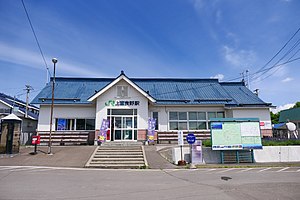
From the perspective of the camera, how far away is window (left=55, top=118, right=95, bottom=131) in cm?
1897

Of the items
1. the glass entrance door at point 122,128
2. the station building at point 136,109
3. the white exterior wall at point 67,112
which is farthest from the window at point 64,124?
the glass entrance door at point 122,128

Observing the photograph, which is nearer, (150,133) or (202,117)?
(150,133)

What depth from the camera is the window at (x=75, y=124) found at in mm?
18969

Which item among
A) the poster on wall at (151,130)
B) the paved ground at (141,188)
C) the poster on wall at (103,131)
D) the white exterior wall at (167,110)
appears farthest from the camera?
the white exterior wall at (167,110)

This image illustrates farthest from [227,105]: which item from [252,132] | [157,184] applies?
[157,184]

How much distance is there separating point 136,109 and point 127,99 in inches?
47.7

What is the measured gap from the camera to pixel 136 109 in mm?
18516

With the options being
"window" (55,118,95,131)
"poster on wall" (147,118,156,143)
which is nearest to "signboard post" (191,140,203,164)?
"poster on wall" (147,118,156,143)

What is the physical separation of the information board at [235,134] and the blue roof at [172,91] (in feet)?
21.1

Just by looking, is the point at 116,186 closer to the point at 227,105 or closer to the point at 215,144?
the point at 215,144

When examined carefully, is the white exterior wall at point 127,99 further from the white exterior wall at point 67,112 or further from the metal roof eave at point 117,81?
the white exterior wall at point 67,112

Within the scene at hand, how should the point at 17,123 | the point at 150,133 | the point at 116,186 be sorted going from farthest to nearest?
1. the point at 150,133
2. the point at 17,123
3. the point at 116,186

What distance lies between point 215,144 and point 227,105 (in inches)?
A: 307

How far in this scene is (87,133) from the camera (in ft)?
61.1
